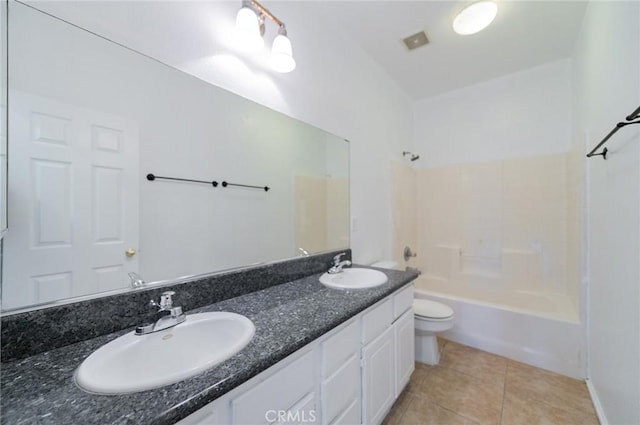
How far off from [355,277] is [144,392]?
1.33 meters

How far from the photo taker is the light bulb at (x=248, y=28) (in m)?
1.13

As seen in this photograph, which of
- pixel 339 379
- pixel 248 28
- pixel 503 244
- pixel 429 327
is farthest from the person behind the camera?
pixel 503 244

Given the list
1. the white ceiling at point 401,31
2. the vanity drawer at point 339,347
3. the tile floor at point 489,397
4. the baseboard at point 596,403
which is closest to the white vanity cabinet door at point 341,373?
the vanity drawer at point 339,347

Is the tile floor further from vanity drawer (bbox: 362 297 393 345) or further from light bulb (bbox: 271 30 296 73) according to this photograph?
light bulb (bbox: 271 30 296 73)

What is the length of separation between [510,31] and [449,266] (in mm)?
2350

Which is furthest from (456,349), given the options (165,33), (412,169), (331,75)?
(165,33)

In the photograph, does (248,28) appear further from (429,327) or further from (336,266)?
(429,327)

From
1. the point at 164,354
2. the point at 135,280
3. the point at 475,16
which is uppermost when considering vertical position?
the point at 475,16

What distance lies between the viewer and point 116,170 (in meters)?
0.88

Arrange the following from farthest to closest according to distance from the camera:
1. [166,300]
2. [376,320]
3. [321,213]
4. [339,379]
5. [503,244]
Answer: [503,244], [321,213], [376,320], [339,379], [166,300]

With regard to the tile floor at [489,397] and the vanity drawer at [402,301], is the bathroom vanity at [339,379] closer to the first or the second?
the vanity drawer at [402,301]

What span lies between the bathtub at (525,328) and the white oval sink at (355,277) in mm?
1253

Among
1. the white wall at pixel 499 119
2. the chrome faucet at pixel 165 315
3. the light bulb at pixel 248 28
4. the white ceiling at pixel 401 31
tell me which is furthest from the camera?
the white wall at pixel 499 119

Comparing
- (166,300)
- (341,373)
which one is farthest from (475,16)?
(166,300)
